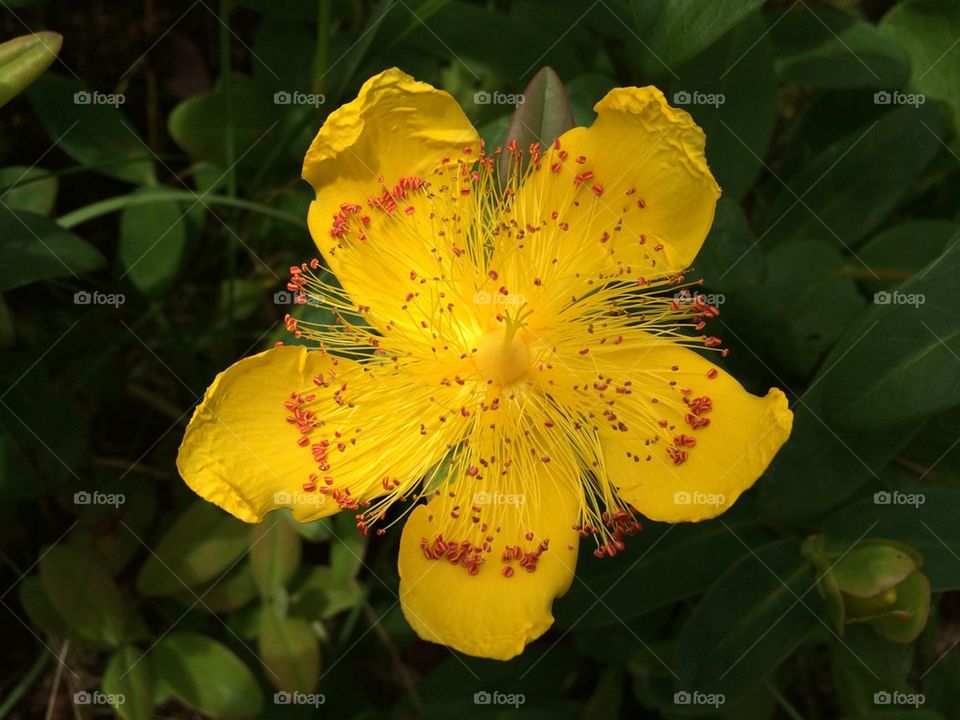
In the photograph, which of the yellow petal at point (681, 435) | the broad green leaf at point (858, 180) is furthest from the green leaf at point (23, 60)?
the broad green leaf at point (858, 180)

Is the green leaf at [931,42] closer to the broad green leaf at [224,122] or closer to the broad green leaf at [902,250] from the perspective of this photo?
the broad green leaf at [902,250]

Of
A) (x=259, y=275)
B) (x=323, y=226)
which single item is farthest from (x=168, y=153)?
(x=323, y=226)

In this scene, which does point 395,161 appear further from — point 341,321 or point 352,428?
point 352,428

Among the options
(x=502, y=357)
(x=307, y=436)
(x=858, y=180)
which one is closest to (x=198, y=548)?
(x=307, y=436)

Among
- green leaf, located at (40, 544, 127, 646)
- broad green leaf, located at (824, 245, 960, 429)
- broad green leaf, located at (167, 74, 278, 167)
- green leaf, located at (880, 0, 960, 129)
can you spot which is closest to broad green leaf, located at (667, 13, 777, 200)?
green leaf, located at (880, 0, 960, 129)

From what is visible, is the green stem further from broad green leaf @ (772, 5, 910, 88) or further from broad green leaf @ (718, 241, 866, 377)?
broad green leaf @ (772, 5, 910, 88)
